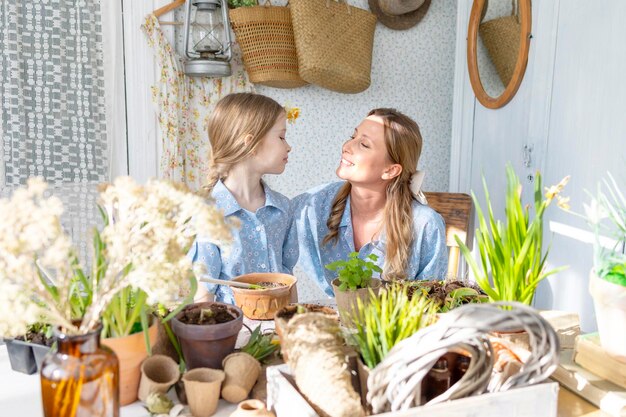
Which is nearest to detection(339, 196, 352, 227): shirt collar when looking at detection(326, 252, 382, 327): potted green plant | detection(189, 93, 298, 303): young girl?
detection(189, 93, 298, 303): young girl

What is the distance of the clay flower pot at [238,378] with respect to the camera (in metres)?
0.98

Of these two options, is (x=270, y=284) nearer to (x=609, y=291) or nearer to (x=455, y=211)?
(x=609, y=291)

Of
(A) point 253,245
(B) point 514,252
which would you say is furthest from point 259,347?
→ (A) point 253,245

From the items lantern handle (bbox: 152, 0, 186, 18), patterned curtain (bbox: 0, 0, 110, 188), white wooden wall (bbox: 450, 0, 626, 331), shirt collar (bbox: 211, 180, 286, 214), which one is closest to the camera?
shirt collar (bbox: 211, 180, 286, 214)

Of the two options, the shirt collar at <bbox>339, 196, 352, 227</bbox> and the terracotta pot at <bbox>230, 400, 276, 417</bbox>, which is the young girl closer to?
the shirt collar at <bbox>339, 196, 352, 227</bbox>

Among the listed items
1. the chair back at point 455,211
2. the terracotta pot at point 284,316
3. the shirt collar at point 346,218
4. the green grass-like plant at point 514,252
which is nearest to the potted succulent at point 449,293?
the green grass-like plant at point 514,252

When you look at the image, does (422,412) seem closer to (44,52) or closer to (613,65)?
(613,65)

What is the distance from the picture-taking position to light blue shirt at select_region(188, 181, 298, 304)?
1742mm

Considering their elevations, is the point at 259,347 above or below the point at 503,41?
below

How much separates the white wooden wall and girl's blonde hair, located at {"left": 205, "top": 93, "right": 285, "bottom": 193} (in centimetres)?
132

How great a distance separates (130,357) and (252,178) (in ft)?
3.67

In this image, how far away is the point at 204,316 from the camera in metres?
1.07

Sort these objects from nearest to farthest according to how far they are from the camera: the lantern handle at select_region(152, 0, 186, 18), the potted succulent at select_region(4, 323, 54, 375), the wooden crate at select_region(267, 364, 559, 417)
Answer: the wooden crate at select_region(267, 364, 559, 417) < the potted succulent at select_region(4, 323, 54, 375) < the lantern handle at select_region(152, 0, 186, 18)

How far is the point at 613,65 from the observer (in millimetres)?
2268
